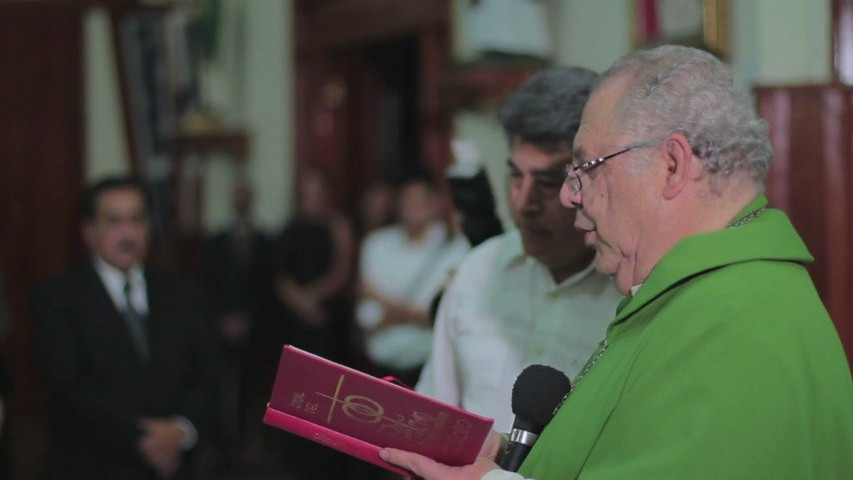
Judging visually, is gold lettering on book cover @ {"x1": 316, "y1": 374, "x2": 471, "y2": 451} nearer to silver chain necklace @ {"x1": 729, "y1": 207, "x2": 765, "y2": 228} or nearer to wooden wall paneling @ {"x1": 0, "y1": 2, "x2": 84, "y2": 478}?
silver chain necklace @ {"x1": 729, "y1": 207, "x2": 765, "y2": 228}

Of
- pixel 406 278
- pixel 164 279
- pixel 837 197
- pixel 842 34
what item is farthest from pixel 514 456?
pixel 406 278

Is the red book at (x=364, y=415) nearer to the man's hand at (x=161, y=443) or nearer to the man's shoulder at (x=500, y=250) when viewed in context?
the man's shoulder at (x=500, y=250)

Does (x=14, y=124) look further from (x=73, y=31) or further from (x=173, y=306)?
(x=173, y=306)

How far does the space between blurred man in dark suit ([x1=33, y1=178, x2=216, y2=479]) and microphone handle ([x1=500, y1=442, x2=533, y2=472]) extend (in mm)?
2208

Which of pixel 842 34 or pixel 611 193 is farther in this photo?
pixel 842 34

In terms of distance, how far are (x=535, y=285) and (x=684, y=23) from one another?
1.70m

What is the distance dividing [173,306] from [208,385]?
1.05 feet

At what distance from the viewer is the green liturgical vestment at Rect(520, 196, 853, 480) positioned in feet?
5.38

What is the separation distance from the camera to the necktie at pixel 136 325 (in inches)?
161

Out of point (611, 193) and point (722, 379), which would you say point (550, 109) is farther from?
point (722, 379)

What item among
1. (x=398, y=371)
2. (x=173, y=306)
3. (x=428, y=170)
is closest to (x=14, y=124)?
(x=428, y=170)

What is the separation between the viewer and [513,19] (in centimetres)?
512

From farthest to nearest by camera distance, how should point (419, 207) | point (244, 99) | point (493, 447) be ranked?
1. point (244, 99)
2. point (419, 207)
3. point (493, 447)

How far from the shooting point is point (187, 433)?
414 centimetres
